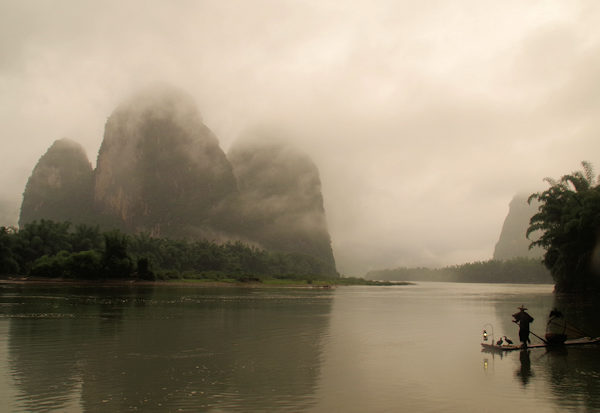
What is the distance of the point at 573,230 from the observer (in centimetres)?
6494

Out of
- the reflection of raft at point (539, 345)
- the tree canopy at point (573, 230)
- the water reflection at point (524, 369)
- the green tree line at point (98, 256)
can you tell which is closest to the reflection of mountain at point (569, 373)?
the water reflection at point (524, 369)

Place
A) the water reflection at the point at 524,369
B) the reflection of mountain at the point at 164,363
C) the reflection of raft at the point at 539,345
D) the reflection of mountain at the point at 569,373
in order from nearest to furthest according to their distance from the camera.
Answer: the reflection of mountain at the point at 164,363 → the reflection of mountain at the point at 569,373 → the water reflection at the point at 524,369 → the reflection of raft at the point at 539,345

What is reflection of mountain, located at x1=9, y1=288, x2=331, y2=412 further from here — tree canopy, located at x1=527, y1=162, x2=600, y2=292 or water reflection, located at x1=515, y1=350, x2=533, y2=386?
tree canopy, located at x1=527, y1=162, x2=600, y2=292

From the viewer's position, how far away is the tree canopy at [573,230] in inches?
2402

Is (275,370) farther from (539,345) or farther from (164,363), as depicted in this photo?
(539,345)

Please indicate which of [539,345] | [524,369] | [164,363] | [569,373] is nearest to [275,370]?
[164,363]

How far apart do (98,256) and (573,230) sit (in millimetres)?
88131

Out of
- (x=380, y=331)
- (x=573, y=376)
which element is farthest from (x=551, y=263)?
(x=573, y=376)

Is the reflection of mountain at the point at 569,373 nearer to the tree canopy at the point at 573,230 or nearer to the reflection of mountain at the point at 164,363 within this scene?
the reflection of mountain at the point at 164,363

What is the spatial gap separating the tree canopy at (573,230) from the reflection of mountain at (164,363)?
48.1 metres

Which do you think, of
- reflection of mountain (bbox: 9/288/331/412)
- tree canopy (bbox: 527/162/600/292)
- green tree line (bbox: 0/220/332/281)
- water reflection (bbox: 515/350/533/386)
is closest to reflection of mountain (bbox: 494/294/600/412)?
water reflection (bbox: 515/350/533/386)

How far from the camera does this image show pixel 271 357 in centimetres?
1834

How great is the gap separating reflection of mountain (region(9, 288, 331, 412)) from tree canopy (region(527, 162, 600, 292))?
48.1 m

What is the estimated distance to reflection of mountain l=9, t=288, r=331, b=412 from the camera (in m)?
12.2
